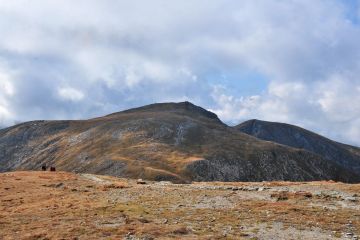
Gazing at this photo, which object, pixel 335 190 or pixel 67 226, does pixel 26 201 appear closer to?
pixel 67 226

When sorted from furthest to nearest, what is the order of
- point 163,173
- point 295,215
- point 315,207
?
1. point 163,173
2. point 315,207
3. point 295,215

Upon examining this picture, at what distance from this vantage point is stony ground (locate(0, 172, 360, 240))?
106 ft

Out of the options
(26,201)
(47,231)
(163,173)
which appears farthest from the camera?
(163,173)

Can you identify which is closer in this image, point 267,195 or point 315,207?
point 315,207

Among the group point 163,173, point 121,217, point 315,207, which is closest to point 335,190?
point 315,207

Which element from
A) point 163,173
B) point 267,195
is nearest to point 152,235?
point 267,195

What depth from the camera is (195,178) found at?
555ft

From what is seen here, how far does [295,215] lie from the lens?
38.4 m

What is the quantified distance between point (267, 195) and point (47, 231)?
27037mm

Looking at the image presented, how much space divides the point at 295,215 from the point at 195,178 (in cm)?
13145

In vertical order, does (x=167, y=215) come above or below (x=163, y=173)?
below

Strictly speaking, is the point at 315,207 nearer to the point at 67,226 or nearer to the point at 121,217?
the point at 121,217

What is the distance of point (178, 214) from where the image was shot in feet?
130

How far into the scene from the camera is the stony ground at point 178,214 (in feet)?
106
